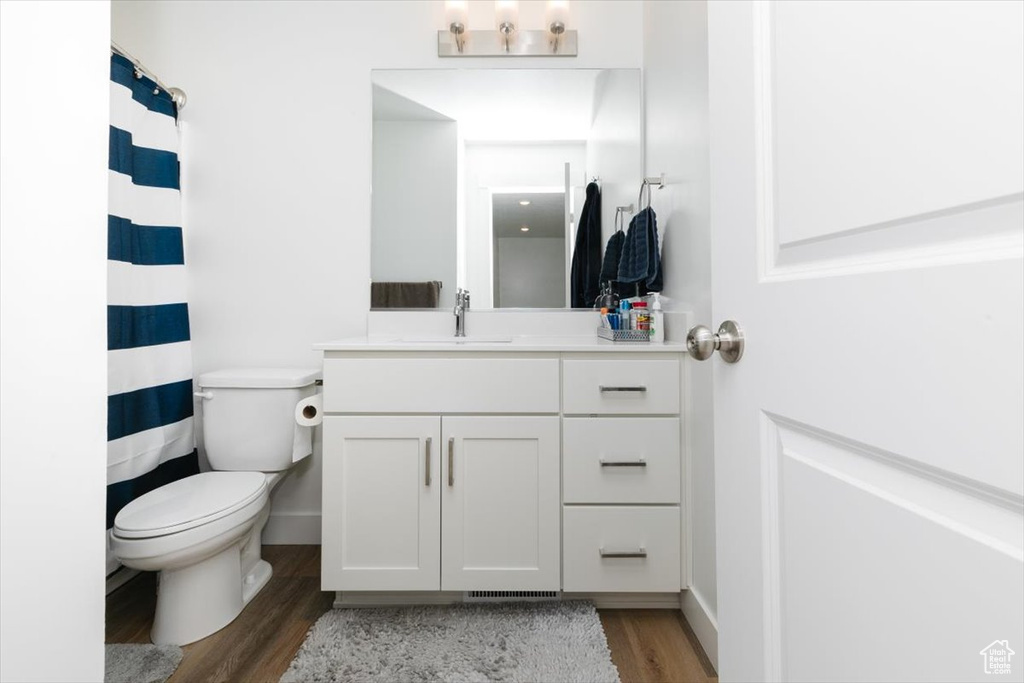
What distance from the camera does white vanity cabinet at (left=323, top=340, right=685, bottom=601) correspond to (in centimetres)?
152

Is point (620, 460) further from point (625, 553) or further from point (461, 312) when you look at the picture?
point (461, 312)

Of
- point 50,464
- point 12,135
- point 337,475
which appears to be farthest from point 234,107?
point 50,464

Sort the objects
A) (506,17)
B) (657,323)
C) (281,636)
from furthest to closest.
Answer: (506,17) → (657,323) → (281,636)

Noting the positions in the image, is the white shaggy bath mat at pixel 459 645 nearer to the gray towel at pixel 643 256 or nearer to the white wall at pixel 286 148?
the white wall at pixel 286 148

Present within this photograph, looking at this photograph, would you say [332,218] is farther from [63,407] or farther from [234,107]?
[63,407]

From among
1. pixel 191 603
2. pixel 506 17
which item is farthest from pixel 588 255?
pixel 191 603

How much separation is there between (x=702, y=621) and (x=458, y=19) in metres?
2.32

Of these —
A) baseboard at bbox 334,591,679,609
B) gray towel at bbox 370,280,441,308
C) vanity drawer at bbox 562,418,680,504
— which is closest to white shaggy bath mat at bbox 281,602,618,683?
baseboard at bbox 334,591,679,609

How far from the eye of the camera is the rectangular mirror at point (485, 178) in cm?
207

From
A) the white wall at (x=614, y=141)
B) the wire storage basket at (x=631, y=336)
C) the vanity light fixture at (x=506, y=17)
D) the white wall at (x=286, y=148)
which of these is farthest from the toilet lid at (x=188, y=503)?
the vanity light fixture at (x=506, y=17)

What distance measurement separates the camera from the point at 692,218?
4.94ft

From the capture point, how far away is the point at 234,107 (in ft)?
6.73

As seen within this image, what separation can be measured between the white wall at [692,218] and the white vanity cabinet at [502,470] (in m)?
0.08

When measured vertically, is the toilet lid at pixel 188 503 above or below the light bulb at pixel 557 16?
below
